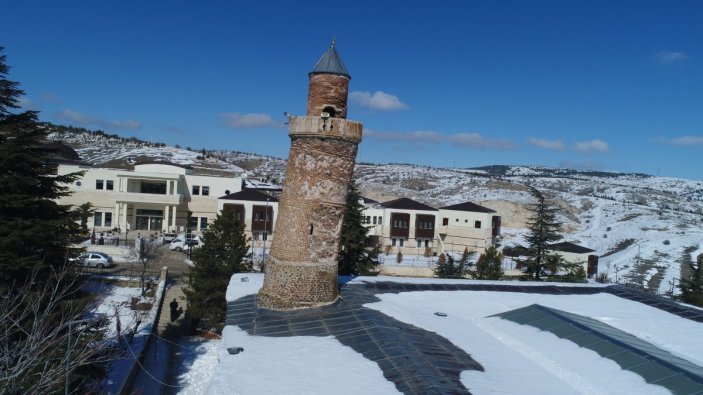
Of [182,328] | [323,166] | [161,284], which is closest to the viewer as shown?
[323,166]

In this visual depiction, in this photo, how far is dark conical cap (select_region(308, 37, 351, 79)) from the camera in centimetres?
1462

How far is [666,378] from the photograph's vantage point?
10.2 m

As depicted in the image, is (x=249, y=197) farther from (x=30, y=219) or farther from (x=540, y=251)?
(x=30, y=219)

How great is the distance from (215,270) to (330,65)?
42.3 ft

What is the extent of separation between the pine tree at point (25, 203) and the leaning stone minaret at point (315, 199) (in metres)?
7.68

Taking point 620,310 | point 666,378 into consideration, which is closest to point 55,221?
point 666,378

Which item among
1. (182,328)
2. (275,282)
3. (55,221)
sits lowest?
(182,328)

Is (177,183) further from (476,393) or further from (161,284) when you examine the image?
(476,393)

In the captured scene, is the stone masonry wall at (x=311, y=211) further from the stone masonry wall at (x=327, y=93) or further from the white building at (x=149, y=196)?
the white building at (x=149, y=196)

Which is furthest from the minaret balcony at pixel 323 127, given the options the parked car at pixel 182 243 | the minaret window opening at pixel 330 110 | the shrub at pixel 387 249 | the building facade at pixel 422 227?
the building facade at pixel 422 227

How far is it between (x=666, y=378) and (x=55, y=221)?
17.9 metres

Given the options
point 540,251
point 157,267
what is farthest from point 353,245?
point 157,267

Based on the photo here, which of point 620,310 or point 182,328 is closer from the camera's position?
point 620,310

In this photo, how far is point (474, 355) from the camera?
11.6 meters
